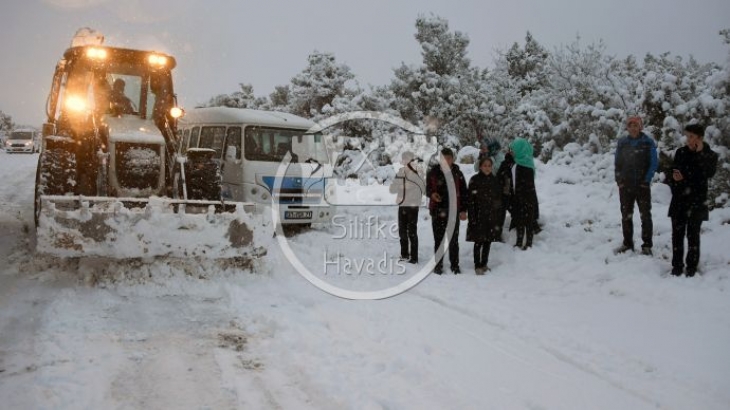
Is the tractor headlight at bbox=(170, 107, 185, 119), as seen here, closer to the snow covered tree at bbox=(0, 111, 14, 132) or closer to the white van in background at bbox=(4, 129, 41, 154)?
the white van in background at bbox=(4, 129, 41, 154)

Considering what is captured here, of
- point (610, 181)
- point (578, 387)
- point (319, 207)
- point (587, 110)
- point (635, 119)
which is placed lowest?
point (578, 387)

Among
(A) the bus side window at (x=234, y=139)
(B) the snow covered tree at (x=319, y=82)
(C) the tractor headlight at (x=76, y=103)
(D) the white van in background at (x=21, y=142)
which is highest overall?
(B) the snow covered tree at (x=319, y=82)

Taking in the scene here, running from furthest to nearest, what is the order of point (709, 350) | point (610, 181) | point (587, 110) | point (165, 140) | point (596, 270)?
1. point (587, 110)
2. point (610, 181)
3. point (165, 140)
4. point (596, 270)
5. point (709, 350)

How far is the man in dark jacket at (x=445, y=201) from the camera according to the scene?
7926mm

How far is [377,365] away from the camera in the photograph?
4.15 metres

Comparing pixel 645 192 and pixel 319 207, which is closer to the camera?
pixel 645 192

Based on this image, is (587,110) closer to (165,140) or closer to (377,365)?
(165,140)

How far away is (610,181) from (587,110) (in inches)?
88.2

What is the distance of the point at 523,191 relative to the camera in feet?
27.8

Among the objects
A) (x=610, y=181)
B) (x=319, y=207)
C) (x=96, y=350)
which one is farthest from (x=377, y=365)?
(x=610, y=181)

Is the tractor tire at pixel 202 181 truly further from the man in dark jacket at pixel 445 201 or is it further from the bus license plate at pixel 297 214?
the man in dark jacket at pixel 445 201

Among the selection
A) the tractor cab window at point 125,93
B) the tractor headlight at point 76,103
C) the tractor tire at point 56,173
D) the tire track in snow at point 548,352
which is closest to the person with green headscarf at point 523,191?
the tire track in snow at point 548,352

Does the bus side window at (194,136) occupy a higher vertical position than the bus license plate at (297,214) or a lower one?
higher

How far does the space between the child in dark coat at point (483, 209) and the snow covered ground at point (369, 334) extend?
0.48m
